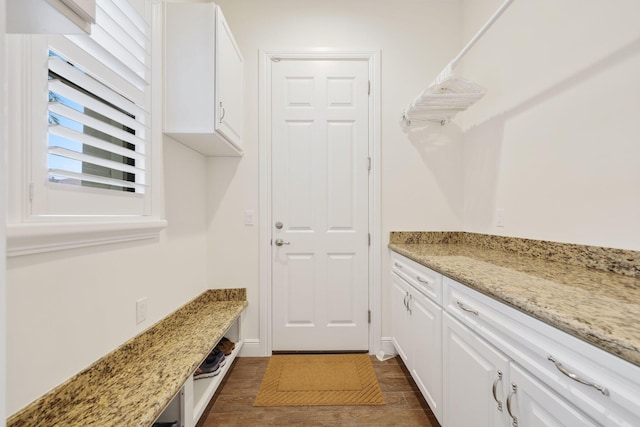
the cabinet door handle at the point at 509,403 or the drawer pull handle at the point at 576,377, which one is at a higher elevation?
the drawer pull handle at the point at 576,377

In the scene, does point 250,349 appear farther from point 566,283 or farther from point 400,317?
point 566,283

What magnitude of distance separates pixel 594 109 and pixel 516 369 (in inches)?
47.7

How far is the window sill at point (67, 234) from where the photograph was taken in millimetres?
758

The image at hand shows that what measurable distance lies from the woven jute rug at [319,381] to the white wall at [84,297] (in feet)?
2.78

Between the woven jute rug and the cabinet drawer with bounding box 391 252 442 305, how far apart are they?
0.75 m

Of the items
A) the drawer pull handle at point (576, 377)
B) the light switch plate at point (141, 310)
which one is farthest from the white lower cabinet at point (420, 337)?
the light switch plate at point (141, 310)

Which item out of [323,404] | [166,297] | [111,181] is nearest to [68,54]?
[111,181]

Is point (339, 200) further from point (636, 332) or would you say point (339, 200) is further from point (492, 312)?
point (636, 332)

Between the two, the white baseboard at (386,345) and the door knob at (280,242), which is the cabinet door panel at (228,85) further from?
the white baseboard at (386,345)

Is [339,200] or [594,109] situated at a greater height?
[594,109]

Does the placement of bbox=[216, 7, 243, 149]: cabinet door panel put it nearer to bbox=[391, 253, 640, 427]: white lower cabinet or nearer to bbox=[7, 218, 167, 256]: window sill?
bbox=[7, 218, 167, 256]: window sill

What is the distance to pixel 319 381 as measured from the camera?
5.95 feet

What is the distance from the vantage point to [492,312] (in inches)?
37.4

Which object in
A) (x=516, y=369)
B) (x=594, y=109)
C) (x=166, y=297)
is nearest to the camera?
(x=516, y=369)
